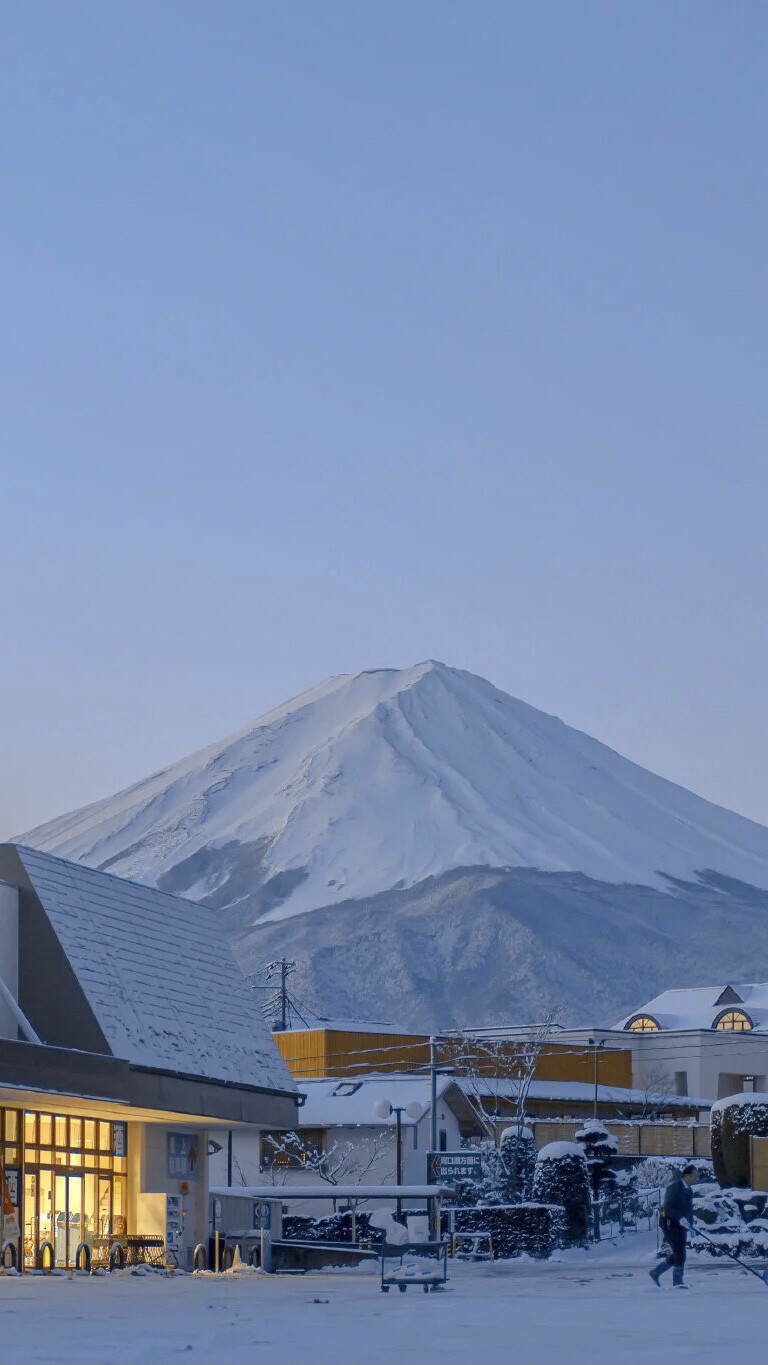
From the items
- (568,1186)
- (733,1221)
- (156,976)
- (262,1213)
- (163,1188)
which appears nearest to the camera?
→ (733,1221)

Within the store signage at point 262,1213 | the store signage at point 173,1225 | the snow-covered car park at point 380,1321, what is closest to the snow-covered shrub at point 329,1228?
the store signage at point 262,1213

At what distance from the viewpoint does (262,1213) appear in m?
38.4

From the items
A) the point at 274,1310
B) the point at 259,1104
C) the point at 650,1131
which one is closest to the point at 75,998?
the point at 259,1104

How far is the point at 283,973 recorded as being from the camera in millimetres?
98938

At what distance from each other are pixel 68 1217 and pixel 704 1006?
Answer: 72.4 metres

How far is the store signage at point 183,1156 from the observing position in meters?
36.3

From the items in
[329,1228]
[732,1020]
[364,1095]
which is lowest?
[329,1228]

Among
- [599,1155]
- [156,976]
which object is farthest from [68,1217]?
[599,1155]

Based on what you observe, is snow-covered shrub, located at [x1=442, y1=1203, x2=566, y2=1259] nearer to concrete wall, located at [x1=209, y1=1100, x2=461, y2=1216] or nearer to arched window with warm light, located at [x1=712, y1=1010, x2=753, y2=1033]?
concrete wall, located at [x1=209, y1=1100, x2=461, y2=1216]

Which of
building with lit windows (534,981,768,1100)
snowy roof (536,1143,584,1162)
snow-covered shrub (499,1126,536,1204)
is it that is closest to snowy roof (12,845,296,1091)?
snowy roof (536,1143,584,1162)

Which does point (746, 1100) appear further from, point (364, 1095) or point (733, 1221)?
point (364, 1095)

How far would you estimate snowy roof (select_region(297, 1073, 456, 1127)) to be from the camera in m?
59.0

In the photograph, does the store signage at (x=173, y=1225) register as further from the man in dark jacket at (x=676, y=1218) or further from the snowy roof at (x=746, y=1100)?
the man in dark jacket at (x=676, y=1218)

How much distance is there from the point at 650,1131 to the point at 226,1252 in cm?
3641
